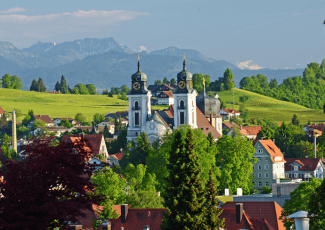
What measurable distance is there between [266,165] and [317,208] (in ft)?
251

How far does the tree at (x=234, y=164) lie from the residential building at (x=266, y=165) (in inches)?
421

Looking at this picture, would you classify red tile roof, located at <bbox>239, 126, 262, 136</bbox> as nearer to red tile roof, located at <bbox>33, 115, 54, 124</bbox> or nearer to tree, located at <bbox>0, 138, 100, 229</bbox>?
red tile roof, located at <bbox>33, 115, 54, 124</bbox>

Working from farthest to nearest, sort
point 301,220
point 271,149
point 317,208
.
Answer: point 271,149
point 317,208
point 301,220

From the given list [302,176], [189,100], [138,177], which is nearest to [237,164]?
[138,177]

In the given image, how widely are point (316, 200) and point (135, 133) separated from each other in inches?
3751

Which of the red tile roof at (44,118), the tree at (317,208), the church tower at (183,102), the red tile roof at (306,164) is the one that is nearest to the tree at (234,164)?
the red tile roof at (306,164)

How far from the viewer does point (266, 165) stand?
100375mm

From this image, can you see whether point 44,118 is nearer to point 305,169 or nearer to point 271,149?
point 271,149

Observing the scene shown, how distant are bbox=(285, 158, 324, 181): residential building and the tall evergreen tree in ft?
234

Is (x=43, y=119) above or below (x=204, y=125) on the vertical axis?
above

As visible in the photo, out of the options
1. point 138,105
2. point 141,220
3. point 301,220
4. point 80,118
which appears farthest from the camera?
point 80,118

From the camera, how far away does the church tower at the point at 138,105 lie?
389 feet

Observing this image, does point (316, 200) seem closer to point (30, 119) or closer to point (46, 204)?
point (46, 204)

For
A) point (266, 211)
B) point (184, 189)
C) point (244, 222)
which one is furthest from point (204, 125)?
point (184, 189)
